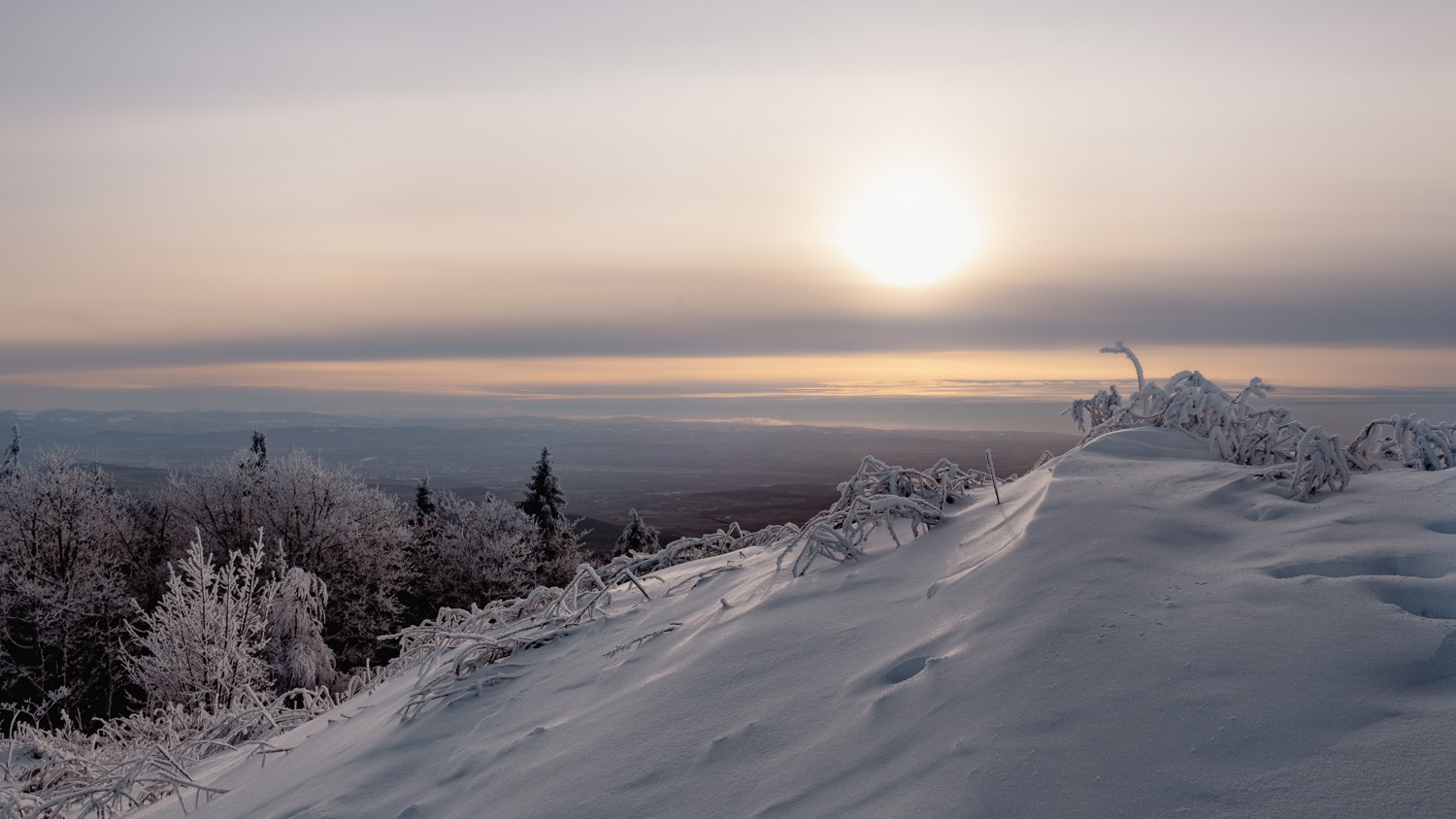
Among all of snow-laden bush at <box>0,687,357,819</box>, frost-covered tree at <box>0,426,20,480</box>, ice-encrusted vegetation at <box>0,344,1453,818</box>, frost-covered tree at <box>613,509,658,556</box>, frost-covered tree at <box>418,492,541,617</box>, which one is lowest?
frost-covered tree at <box>418,492,541,617</box>

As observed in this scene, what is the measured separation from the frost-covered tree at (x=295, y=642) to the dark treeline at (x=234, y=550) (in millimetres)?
129

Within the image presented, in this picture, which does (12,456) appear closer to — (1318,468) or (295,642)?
(295,642)

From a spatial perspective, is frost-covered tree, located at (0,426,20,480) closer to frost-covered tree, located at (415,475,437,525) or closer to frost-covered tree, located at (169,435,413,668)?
frost-covered tree, located at (169,435,413,668)

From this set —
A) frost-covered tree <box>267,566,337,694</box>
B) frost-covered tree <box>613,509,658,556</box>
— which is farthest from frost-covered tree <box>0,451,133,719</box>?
frost-covered tree <box>613,509,658,556</box>

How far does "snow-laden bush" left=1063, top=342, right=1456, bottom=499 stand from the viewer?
3031 millimetres

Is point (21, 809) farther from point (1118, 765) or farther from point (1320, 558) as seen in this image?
point (1320, 558)

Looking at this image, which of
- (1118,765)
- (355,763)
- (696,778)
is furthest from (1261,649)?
(355,763)

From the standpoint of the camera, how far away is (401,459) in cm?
11831

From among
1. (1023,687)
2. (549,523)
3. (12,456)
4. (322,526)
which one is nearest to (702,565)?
(1023,687)

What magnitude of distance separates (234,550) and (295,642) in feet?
Result: 26.0

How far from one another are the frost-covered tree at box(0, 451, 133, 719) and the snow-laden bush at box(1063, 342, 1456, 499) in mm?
33172

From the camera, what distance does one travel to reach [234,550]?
95.3 ft

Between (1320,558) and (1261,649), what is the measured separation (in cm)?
64

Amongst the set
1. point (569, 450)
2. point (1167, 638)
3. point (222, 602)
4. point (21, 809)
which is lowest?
point (569, 450)
